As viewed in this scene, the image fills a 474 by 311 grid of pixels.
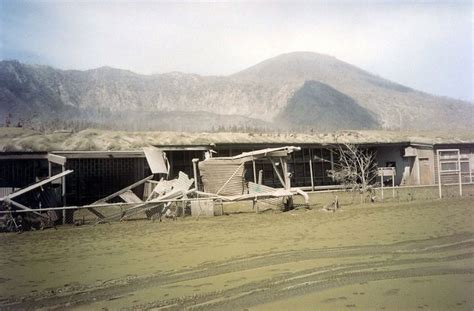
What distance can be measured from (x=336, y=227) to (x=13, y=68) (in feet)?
180

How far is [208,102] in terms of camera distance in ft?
217

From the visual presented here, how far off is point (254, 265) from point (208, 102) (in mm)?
60581

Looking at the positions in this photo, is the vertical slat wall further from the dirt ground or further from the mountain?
the mountain

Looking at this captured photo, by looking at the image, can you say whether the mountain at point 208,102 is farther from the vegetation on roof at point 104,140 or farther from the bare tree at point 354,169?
the bare tree at point 354,169

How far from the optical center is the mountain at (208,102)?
172 ft

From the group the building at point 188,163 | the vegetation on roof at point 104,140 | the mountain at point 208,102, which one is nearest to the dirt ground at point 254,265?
the building at point 188,163

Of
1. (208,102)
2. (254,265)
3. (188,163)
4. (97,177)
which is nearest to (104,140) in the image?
(188,163)

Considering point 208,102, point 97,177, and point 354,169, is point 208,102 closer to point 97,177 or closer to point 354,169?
point 354,169

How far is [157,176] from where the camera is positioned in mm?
17641

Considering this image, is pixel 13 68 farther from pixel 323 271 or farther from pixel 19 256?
pixel 323 271

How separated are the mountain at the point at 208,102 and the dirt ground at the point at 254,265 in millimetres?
39667

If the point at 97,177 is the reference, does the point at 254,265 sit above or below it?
below

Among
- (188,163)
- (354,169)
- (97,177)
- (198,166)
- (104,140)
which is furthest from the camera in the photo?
(104,140)

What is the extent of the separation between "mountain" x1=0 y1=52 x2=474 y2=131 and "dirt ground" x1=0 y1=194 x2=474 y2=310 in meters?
39.7
